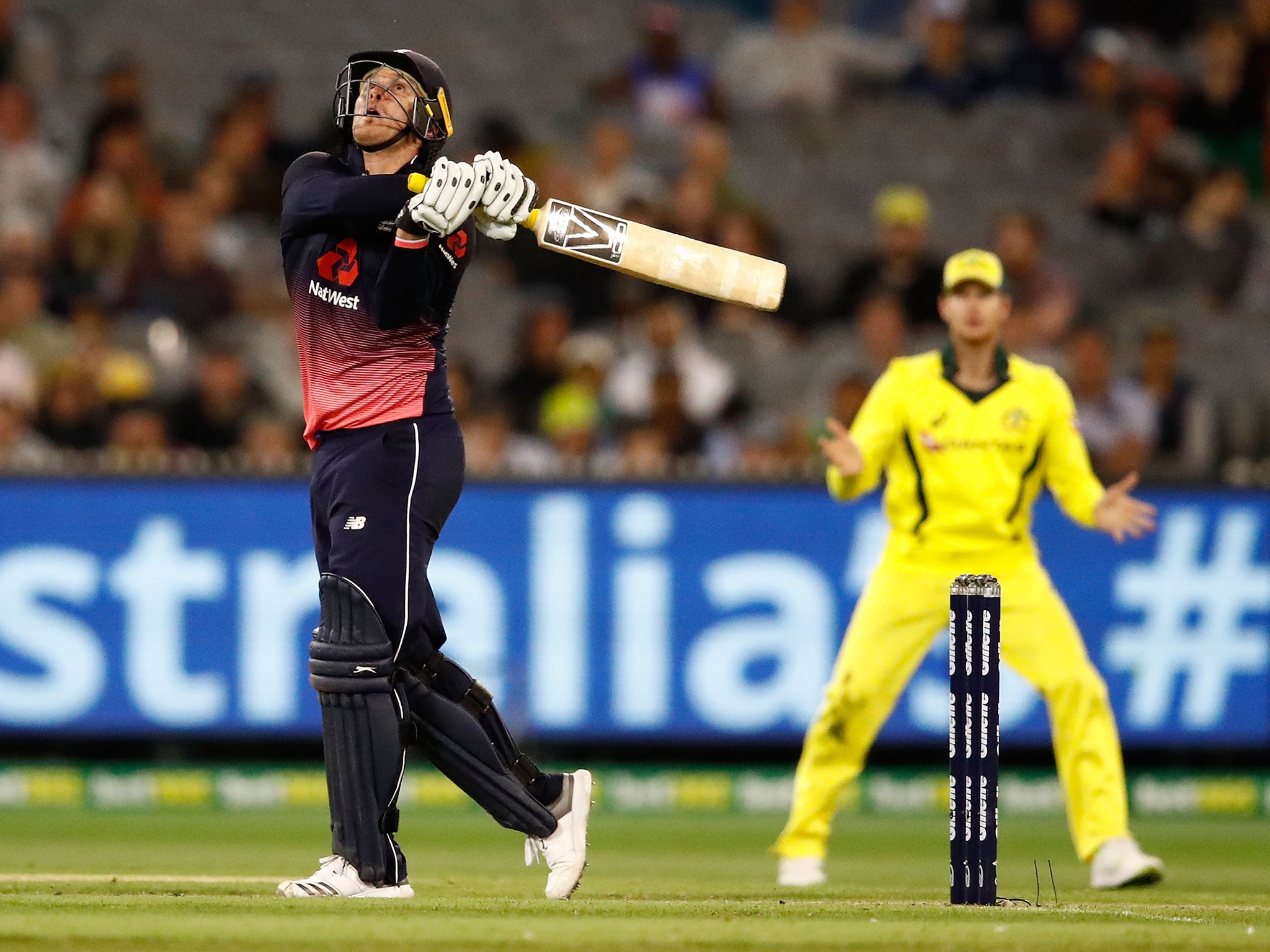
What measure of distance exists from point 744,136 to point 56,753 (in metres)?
6.21

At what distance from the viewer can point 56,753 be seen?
9633 millimetres

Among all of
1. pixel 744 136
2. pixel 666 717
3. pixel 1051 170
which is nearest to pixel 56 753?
pixel 666 717

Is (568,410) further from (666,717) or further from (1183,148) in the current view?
(1183,148)

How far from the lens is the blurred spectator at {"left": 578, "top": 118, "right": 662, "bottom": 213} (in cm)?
1216

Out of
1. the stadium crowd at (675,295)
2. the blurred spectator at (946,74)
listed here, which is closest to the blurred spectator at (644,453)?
the stadium crowd at (675,295)

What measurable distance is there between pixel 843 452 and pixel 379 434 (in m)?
1.98

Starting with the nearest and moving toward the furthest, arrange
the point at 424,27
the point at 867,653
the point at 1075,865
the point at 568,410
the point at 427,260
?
the point at 427,260 → the point at 867,653 → the point at 1075,865 → the point at 568,410 → the point at 424,27

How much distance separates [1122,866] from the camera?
6.79 meters

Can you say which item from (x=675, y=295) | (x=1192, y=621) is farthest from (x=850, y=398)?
(x=1192, y=621)

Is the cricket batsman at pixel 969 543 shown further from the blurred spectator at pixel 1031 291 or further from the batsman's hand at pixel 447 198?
the blurred spectator at pixel 1031 291

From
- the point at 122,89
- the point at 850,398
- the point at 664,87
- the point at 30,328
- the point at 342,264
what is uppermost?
the point at 664,87

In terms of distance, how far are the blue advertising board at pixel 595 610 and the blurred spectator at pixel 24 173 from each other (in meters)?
3.26

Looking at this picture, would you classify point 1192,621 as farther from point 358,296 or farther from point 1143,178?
point 358,296

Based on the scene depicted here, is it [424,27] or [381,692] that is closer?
[381,692]
